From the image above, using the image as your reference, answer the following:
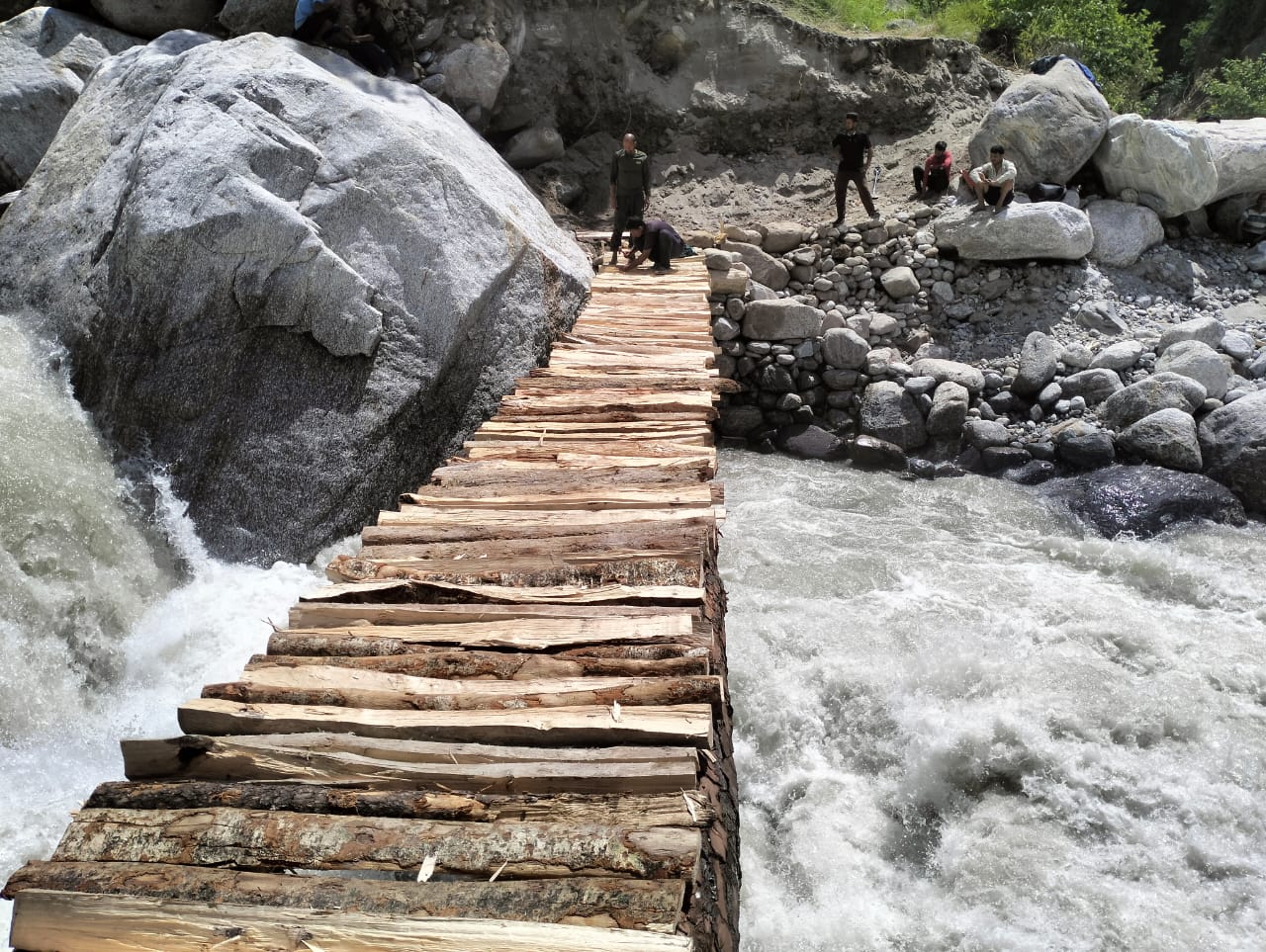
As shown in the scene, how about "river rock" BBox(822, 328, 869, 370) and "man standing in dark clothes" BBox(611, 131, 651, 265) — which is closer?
"man standing in dark clothes" BBox(611, 131, 651, 265)

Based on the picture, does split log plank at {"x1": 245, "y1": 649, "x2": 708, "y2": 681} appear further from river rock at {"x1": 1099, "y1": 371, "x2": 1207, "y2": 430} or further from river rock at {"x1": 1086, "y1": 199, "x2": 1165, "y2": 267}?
river rock at {"x1": 1086, "y1": 199, "x2": 1165, "y2": 267}

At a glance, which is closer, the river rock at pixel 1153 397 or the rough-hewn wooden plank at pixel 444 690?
the rough-hewn wooden plank at pixel 444 690

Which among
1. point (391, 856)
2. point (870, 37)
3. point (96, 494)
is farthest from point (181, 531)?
point (870, 37)

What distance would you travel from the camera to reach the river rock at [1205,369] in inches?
380

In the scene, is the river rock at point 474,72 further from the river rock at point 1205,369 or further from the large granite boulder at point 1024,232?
the river rock at point 1205,369

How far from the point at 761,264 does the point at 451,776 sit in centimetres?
988

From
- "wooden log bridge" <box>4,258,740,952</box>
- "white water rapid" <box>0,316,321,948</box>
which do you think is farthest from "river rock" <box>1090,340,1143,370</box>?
"white water rapid" <box>0,316,321,948</box>

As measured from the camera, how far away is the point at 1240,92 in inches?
604

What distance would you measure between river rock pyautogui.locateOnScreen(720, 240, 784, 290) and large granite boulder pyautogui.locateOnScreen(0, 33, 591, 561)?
5.20 meters

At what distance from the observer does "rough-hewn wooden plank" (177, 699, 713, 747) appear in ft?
8.00

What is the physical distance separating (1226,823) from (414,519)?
4464mm

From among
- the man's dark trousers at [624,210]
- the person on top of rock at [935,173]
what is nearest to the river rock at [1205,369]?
the person on top of rock at [935,173]

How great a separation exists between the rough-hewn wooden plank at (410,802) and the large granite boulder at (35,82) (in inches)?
360

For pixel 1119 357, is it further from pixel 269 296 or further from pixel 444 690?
pixel 444 690
